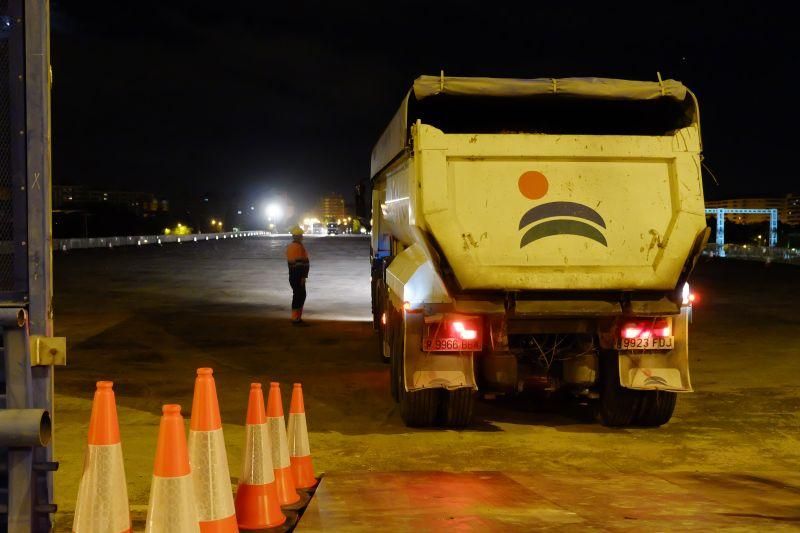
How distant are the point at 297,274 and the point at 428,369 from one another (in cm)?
871

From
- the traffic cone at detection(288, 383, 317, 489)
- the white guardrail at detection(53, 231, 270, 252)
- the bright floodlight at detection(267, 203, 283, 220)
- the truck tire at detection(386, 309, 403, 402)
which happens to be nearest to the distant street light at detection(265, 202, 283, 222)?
the bright floodlight at detection(267, 203, 283, 220)

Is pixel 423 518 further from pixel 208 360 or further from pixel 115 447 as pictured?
pixel 208 360

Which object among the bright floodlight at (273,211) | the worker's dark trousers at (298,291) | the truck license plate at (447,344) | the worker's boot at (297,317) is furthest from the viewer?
the bright floodlight at (273,211)

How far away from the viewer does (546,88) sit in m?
7.81

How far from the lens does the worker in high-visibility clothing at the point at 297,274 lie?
15.8m

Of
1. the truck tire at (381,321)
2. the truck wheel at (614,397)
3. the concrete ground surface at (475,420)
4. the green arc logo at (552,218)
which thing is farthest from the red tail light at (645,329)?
the truck tire at (381,321)

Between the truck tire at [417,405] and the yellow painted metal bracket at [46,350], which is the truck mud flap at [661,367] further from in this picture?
the yellow painted metal bracket at [46,350]

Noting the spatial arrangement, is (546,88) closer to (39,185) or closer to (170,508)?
(39,185)

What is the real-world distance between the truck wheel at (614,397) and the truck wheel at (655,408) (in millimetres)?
60

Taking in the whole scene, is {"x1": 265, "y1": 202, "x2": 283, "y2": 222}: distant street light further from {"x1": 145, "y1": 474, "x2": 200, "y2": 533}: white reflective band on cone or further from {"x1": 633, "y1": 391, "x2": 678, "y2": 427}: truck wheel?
{"x1": 145, "y1": 474, "x2": 200, "y2": 533}: white reflective band on cone

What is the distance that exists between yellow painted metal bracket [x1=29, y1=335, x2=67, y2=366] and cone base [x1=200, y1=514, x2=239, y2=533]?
1075 mm

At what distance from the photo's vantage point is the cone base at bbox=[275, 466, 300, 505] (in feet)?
17.6

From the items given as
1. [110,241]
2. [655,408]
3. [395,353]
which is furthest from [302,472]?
[110,241]

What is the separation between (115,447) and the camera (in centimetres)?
392
